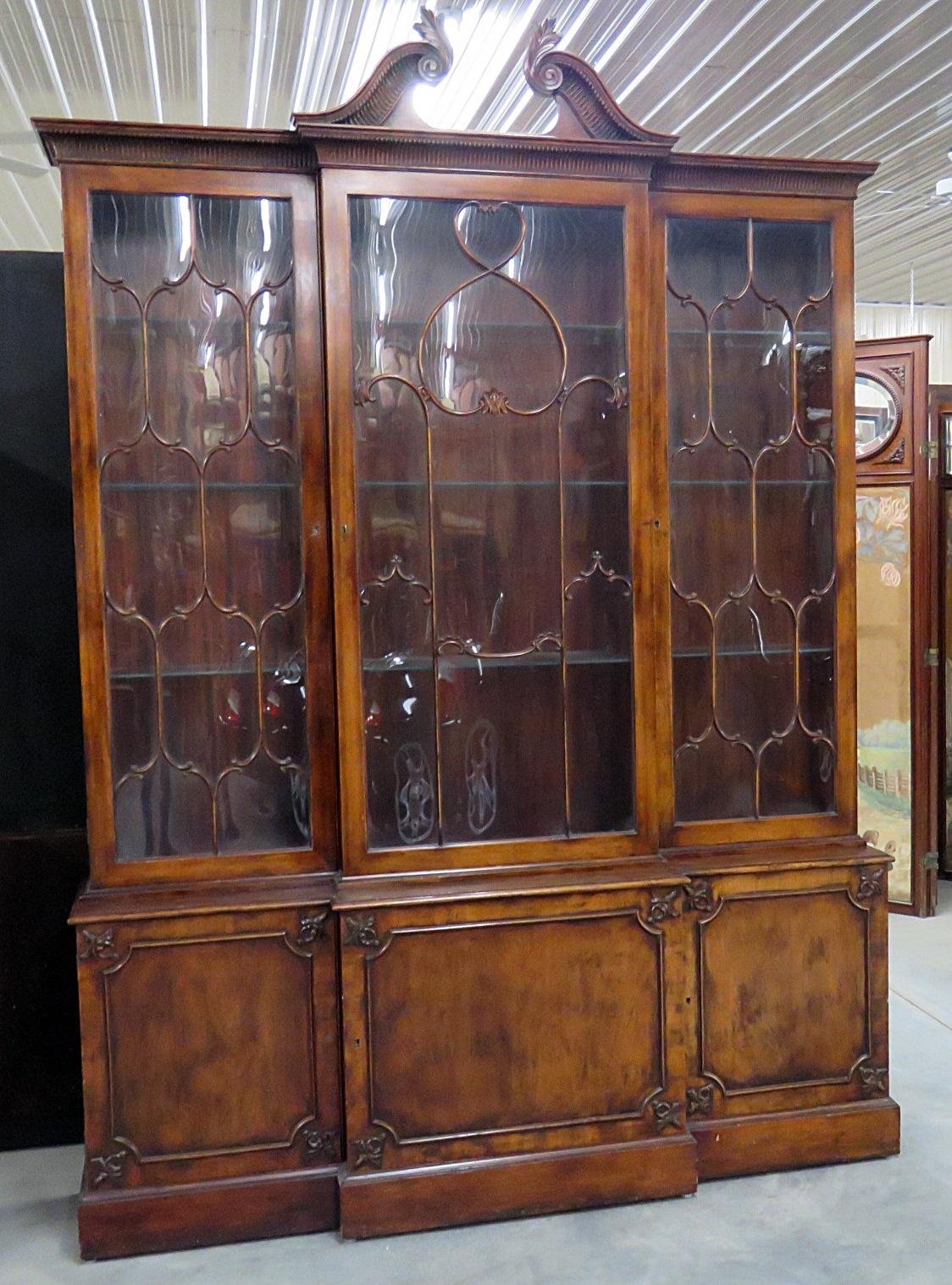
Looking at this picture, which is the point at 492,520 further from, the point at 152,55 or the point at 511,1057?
the point at 152,55

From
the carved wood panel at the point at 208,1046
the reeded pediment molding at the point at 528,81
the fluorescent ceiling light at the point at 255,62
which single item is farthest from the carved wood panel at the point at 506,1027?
the fluorescent ceiling light at the point at 255,62

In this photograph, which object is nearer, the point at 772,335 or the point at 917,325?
the point at 772,335

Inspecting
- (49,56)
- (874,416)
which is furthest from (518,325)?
(874,416)

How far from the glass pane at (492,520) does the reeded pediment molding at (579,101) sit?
170 mm

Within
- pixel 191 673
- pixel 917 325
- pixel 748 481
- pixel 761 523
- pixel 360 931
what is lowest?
pixel 360 931

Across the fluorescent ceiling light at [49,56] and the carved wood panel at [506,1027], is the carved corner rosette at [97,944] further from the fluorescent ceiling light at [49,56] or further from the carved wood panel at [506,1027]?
the fluorescent ceiling light at [49,56]

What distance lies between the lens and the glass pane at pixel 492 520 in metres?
2.52

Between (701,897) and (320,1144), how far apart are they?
1.05 meters

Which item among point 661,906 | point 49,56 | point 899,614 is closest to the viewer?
point 661,906

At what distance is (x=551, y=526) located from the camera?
263cm

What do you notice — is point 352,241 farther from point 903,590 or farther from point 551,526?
point 903,590

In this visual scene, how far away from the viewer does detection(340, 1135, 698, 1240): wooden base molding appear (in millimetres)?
2480

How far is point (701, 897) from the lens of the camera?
2.68 meters

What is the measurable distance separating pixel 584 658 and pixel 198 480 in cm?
98
